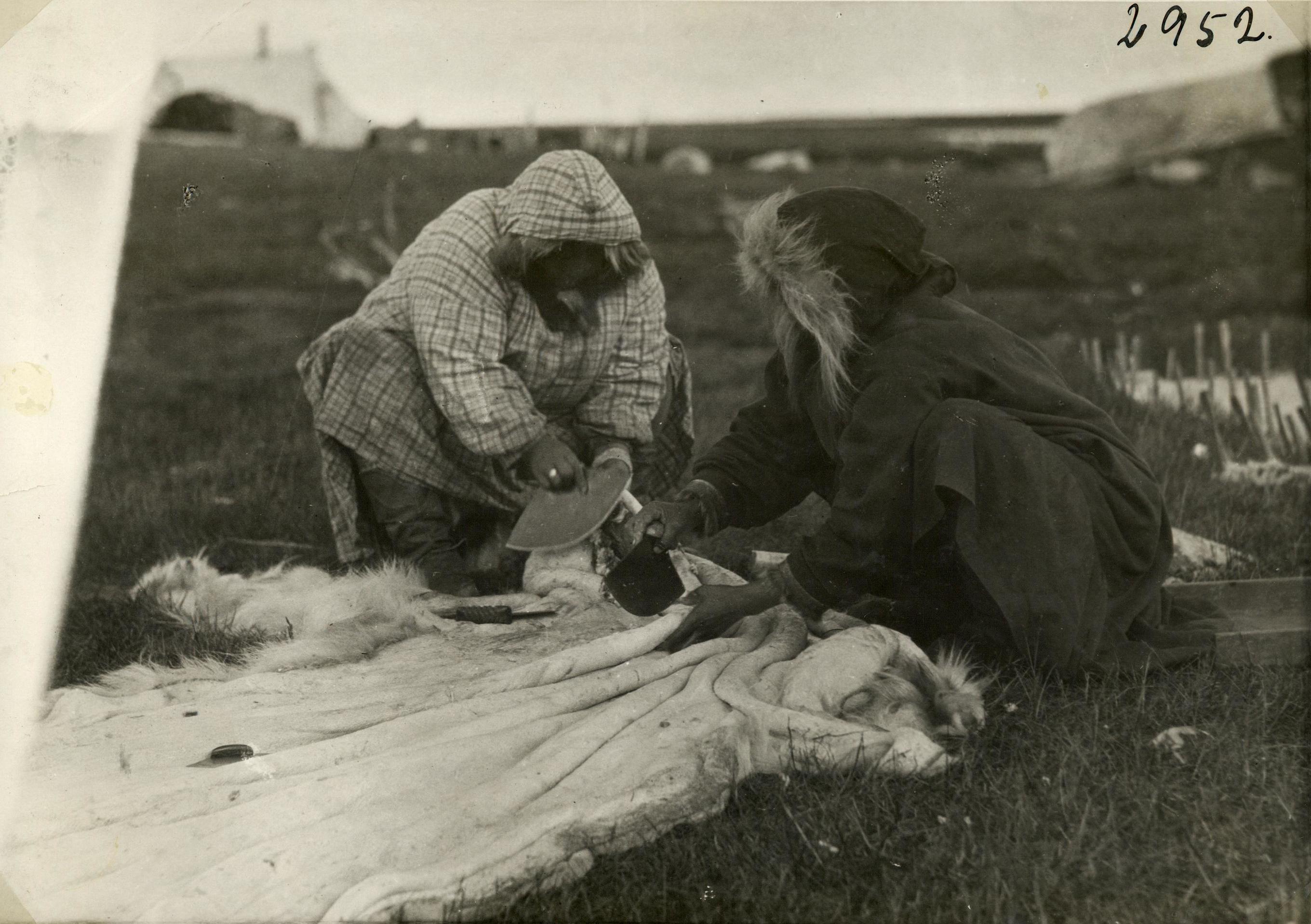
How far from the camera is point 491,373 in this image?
3.42 metres

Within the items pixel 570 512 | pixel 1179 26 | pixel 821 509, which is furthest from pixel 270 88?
pixel 1179 26

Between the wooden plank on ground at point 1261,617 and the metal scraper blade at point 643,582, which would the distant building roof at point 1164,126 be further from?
the metal scraper blade at point 643,582

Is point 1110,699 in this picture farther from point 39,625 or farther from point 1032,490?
point 39,625

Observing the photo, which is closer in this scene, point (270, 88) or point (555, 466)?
point (555, 466)

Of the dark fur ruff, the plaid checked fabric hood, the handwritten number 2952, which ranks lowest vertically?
the dark fur ruff

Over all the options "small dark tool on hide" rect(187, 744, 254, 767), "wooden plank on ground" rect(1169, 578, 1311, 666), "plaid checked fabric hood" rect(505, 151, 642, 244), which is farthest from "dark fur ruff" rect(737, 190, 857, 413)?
"small dark tool on hide" rect(187, 744, 254, 767)

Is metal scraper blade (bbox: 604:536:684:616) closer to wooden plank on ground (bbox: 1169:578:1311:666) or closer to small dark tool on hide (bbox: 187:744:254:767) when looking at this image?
small dark tool on hide (bbox: 187:744:254:767)

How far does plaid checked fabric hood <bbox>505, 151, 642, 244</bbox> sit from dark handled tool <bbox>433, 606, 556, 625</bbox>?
1073 mm

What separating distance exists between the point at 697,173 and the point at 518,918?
3883 millimetres

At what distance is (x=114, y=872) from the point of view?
2.25 meters

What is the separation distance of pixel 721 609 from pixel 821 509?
4.16 ft

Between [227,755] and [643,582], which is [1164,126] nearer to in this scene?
[643,582]

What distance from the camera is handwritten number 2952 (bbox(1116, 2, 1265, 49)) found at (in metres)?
3.28

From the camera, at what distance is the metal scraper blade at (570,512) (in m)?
3.24
